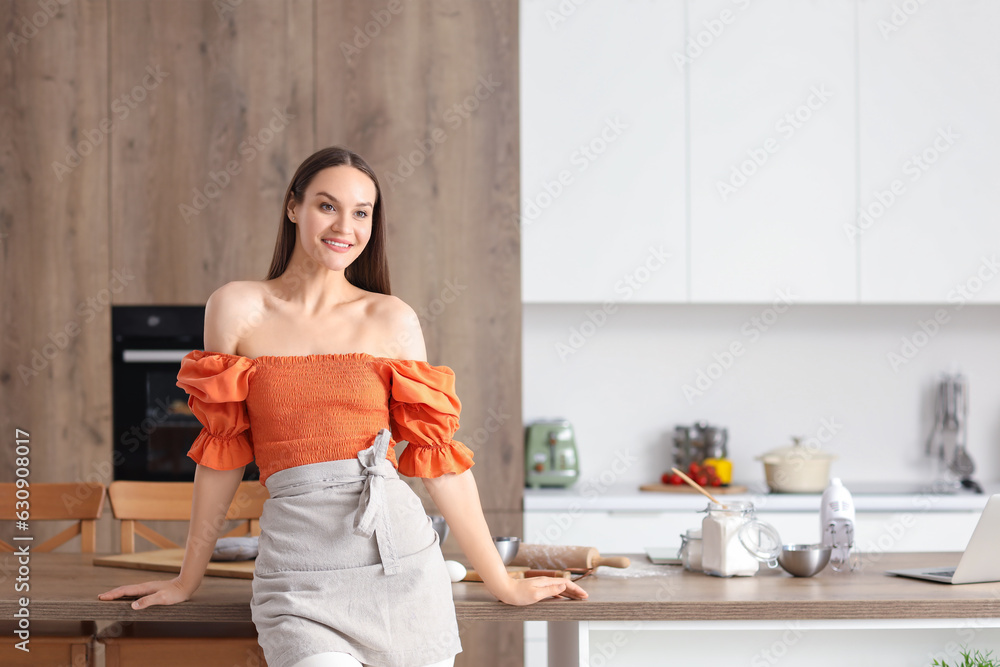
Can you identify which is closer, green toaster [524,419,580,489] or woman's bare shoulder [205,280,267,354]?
woman's bare shoulder [205,280,267,354]

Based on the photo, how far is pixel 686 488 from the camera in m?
3.23

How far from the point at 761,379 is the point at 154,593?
8.87 feet

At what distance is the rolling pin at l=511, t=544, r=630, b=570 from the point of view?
172 centimetres

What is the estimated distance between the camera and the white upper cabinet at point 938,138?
322 centimetres

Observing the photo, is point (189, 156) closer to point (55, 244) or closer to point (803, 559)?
point (55, 244)

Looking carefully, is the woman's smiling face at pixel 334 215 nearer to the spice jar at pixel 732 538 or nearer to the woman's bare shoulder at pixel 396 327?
the woman's bare shoulder at pixel 396 327

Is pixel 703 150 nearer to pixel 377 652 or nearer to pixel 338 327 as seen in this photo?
pixel 338 327

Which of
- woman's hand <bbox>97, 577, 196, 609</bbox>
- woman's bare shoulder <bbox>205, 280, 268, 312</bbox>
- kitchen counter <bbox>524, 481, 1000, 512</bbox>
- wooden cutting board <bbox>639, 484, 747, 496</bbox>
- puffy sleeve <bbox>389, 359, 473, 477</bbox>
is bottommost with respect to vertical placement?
kitchen counter <bbox>524, 481, 1000, 512</bbox>

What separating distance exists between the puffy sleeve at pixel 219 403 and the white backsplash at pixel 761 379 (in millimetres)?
2211

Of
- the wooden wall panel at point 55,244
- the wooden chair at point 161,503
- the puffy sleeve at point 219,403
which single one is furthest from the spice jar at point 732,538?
the wooden wall panel at point 55,244

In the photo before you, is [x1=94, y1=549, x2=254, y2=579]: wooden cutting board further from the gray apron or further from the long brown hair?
the long brown hair

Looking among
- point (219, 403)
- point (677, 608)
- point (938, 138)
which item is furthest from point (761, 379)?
point (219, 403)

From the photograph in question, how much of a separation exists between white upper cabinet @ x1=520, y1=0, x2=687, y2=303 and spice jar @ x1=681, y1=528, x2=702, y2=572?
1564mm

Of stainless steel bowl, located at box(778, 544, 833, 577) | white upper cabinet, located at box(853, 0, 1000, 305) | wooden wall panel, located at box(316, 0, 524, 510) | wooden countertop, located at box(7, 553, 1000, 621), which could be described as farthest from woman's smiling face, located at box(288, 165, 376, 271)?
white upper cabinet, located at box(853, 0, 1000, 305)
